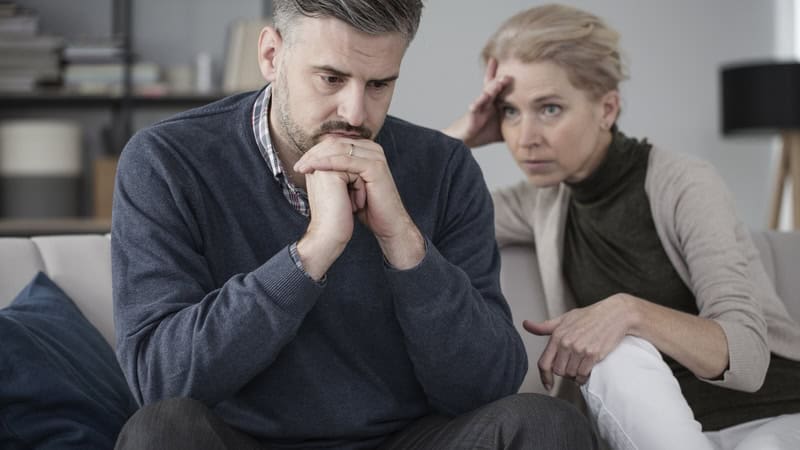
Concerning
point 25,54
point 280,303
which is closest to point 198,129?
point 280,303

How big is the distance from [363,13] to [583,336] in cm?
59

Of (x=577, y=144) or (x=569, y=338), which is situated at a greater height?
(x=577, y=144)

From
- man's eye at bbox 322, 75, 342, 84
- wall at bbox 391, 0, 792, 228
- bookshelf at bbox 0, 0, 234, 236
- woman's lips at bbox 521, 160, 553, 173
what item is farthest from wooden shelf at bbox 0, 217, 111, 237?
man's eye at bbox 322, 75, 342, 84

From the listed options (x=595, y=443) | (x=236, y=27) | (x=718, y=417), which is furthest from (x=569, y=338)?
(x=236, y=27)

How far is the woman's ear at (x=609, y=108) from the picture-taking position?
2.04m

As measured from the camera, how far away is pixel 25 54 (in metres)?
4.29

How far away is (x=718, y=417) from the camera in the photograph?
6.09ft

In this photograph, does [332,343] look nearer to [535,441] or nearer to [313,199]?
[313,199]

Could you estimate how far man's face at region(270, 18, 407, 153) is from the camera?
56.3 inches

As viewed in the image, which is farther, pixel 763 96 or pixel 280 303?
pixel 763 96

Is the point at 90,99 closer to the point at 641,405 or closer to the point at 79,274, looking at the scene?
the point at 79,274

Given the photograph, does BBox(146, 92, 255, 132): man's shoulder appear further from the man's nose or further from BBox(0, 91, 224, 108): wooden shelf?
BBox(0, 91, 224, 108): wooden shelf

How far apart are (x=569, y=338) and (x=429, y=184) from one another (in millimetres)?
319

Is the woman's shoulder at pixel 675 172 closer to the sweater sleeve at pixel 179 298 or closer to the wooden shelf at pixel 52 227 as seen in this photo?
the sweater sleeve at pixel 179 298
